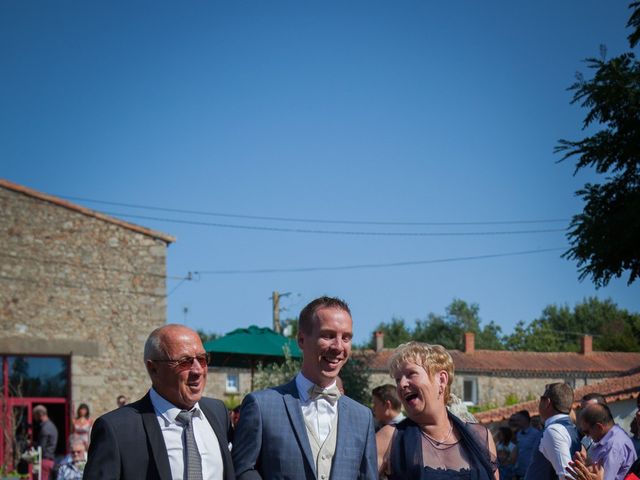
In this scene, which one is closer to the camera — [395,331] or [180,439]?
[180,439]

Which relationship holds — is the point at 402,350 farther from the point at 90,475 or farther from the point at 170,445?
the point at 90,475

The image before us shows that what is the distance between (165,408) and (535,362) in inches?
1716

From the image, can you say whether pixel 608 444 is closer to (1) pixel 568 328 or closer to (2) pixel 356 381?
(2) pixel 356 381

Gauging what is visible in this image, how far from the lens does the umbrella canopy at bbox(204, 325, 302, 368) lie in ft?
58.2

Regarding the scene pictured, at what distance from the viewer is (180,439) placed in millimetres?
4027

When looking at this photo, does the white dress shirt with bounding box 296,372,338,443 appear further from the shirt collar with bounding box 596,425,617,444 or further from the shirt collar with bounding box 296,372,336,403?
the shirt collar with bounding box 596,425,617,444

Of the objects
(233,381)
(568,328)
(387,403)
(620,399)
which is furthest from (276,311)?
(568,328)

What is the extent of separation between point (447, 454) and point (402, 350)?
22.8 inches

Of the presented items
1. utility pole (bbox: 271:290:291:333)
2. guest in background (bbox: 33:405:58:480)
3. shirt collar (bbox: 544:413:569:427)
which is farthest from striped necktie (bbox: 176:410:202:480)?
utility pole (bbox: 271:290:291:333)

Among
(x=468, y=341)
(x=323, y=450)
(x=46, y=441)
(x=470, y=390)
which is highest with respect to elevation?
(x=468, y=341)

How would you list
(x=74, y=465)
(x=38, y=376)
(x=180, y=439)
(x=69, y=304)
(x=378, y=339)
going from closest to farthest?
(x=180, y=439) → (x=74, y=465) → (x=38, y=376) → (x=69, y=304) → (x=378, y=339)

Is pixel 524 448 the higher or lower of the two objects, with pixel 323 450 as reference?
lower

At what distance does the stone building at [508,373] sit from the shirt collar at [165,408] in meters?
36.9

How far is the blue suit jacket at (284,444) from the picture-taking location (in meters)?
4.10
